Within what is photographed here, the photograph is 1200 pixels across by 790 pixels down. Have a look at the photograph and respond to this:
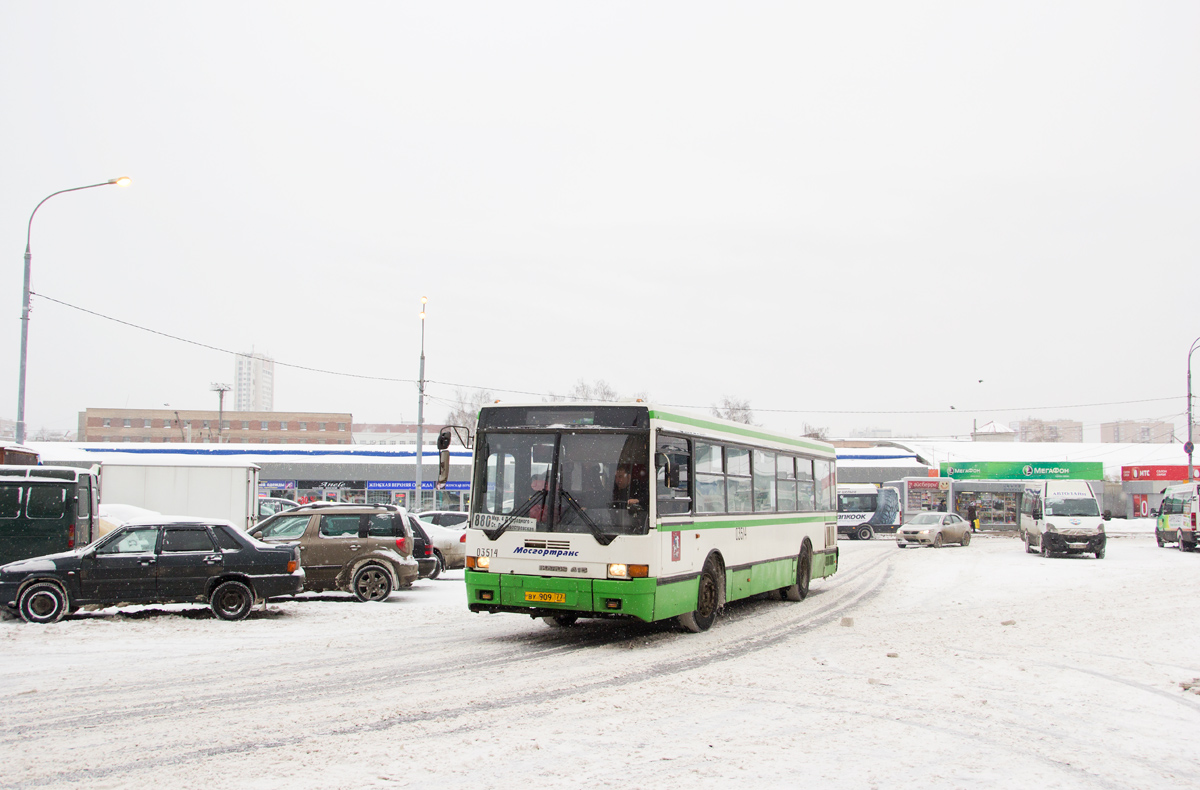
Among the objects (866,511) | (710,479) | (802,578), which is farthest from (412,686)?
(866,511)

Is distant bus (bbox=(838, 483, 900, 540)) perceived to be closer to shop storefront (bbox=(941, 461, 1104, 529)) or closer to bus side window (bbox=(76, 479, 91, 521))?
shop storefront (bbox=(941, 461, 1104, 529))

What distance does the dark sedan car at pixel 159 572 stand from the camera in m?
12.8

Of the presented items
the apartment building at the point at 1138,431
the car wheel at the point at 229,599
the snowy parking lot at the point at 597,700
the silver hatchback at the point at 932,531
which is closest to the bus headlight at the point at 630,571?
the snowy parking lot at the point at 597,700

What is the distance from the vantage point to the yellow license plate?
11039 millimetres

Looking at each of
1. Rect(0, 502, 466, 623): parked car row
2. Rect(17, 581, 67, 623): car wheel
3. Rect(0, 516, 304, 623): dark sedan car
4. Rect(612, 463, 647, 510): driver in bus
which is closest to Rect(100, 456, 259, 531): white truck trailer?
Rect(0, 502, 466, 623): parked car row

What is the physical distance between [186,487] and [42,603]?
13.9m

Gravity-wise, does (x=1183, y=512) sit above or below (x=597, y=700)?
above

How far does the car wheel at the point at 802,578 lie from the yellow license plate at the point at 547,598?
6707 mm

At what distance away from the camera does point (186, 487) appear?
26219mm

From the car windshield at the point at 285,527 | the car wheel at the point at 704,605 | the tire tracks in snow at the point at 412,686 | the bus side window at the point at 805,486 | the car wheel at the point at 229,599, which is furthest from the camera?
the bus side window at the point at 805,486

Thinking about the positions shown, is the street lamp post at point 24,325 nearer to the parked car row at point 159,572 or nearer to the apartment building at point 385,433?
the parked car row at point 159,572

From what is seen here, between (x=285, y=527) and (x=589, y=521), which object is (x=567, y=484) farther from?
(x=285, y=527)

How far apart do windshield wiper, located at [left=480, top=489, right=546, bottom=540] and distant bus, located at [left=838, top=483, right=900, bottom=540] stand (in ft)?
130

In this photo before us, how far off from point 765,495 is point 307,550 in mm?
7774
